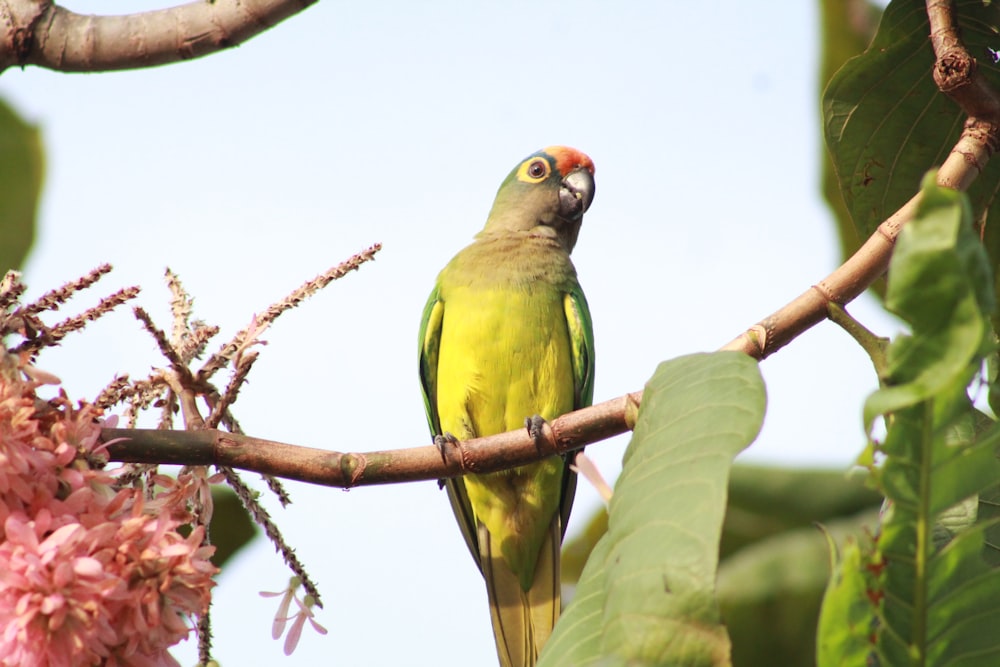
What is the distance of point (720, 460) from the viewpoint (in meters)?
1.06

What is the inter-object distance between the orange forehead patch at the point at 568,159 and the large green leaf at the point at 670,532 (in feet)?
11.4

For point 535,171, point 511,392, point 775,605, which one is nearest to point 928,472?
point 511,392

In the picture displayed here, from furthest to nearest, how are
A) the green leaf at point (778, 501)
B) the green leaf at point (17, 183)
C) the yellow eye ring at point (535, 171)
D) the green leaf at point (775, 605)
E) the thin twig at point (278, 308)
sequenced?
the green leaf at point (778, 501) < the yellow eye ring at point (535, 171) < the green leaf at point (775, 605) < the green leaf at point (17, 183) < the thin twig at point (278, 308)

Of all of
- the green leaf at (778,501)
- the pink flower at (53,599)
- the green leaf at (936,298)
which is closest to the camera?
the green leaf at (936,298)

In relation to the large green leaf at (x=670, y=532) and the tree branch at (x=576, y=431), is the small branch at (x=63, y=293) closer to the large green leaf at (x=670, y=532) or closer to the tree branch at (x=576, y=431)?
the tree branch at (x=576, y=431)

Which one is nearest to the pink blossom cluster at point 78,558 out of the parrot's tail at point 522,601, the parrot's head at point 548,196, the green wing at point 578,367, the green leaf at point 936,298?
the green leaf at point 936,298

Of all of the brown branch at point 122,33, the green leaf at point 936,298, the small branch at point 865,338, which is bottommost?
the green leaf at point 936,298

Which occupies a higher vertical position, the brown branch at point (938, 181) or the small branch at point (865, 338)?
the brown branch at point (938, 181)

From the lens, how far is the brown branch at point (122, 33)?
177 cm

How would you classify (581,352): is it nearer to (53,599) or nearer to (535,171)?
(535,171)

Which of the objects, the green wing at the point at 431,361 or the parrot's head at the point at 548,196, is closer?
the green wing at the point at 431,361

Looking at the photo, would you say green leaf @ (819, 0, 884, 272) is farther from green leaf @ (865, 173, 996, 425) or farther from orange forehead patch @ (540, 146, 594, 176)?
green leaf @ (865, 173, 996, 425)

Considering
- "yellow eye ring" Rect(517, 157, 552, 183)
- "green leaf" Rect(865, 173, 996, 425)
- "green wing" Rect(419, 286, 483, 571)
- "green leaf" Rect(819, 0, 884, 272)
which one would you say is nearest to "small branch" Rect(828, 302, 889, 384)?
"green leaf" Rect(865, 173, 996, 425)

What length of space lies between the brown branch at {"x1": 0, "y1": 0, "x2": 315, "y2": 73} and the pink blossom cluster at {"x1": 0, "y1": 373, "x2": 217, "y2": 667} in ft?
2.29
